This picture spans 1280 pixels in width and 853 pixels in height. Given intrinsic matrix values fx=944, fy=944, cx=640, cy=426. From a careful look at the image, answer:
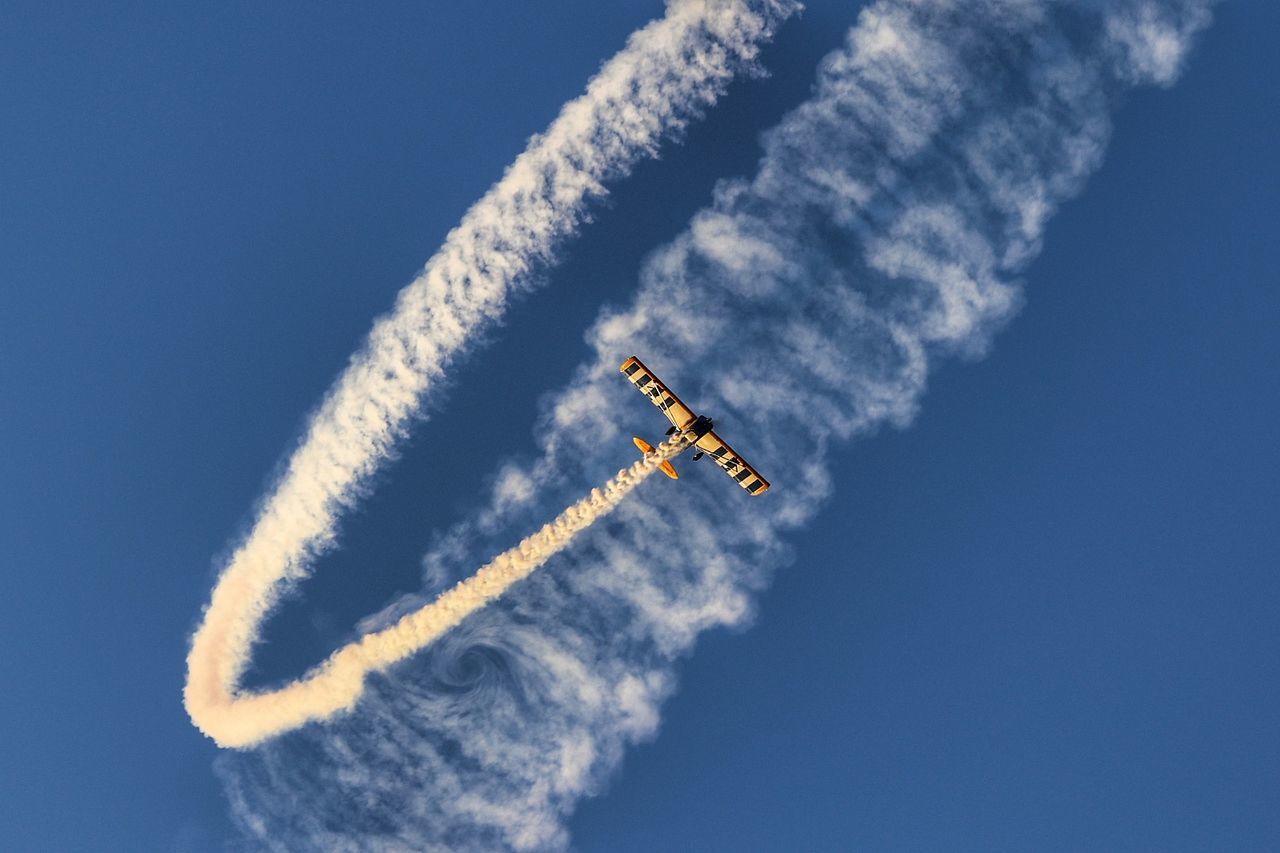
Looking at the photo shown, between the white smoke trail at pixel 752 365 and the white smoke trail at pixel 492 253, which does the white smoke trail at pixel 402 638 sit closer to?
the white smoke trail at pixel 752 365

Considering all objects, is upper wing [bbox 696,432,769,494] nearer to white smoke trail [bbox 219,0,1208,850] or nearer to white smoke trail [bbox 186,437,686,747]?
white smoke trail [bbox 219,0,1208,850]

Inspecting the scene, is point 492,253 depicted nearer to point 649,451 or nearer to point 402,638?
point 649,451

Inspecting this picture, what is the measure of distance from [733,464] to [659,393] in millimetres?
4604

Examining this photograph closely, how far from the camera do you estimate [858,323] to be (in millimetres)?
41500

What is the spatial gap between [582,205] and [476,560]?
16561 millimetres

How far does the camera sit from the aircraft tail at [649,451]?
40.7m

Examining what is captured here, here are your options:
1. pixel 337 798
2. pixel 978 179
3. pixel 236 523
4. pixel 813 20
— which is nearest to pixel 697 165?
pixel 813 20

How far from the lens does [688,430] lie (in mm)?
40438

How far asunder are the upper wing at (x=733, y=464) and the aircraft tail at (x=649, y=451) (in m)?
1.63

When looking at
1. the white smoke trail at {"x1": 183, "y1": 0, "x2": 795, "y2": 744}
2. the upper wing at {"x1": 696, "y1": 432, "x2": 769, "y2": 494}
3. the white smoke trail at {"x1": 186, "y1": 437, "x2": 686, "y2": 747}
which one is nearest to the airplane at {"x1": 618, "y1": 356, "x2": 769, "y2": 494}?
the upper wing at {"x1": 696, "y1": 432, "x2": 769, "y2": 494}

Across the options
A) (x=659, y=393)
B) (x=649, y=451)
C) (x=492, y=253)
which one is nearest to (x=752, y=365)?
(x=659, y=393)

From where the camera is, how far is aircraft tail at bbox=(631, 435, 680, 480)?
40.7 meters

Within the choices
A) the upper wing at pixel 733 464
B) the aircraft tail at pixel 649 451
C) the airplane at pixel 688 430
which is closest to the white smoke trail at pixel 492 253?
the airplane at pixel 688 430

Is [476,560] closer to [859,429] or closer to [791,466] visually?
[791,466]
